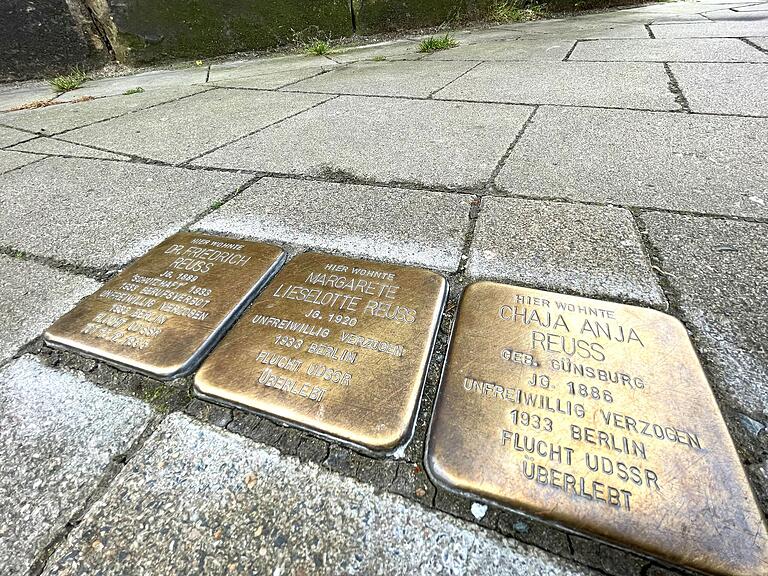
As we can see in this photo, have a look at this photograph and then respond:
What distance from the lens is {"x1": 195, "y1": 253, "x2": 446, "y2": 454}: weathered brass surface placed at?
74cm

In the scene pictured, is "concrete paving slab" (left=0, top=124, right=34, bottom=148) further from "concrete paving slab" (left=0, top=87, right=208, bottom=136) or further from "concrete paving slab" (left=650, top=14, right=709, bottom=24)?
"concrete paving slab" (left=650, top=14, right=709, bottom=24)

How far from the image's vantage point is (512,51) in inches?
138

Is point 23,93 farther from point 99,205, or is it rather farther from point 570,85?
point 570,85

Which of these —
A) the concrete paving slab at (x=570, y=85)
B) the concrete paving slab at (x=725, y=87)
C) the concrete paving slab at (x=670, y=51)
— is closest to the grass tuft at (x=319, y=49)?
the concrete paving slab at (x=570, y=85)

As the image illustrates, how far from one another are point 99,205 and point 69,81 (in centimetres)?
309

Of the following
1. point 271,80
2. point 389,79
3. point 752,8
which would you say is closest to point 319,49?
point 271,80

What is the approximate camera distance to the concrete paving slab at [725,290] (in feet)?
2.59

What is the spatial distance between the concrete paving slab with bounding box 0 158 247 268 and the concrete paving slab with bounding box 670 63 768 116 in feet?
7.97

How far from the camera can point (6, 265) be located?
124cm

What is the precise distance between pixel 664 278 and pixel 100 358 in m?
1.42

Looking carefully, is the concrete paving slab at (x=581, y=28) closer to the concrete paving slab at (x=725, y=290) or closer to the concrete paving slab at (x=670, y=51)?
the concrete paving slab at (x=670, y=51)

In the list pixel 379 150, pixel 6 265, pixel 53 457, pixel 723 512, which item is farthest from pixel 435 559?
pixel 379 150

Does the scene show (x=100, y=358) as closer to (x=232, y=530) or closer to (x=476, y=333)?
(x=232, y=530)

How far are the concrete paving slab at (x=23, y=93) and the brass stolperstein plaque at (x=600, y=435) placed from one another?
160 inches
